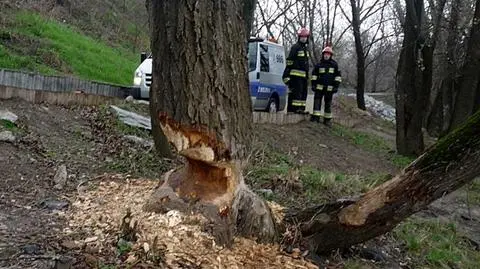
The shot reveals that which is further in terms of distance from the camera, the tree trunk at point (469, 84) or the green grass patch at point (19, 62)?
the tree trunk at point (469, 84)

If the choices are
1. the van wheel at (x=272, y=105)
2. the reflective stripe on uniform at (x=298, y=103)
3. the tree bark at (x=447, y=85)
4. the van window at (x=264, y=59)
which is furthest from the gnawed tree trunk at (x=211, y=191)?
the tree bark at (x=447, y=85)

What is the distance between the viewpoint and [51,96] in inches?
355

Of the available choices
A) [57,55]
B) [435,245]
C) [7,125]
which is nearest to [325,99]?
[57,55]

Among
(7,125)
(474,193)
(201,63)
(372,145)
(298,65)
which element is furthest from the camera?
(372,145)

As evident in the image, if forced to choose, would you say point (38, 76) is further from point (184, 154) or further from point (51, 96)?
point (184, 154)

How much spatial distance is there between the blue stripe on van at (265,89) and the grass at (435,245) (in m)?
7.82

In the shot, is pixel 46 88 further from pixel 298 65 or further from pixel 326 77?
pixel 326 77

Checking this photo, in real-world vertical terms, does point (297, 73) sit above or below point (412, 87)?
above

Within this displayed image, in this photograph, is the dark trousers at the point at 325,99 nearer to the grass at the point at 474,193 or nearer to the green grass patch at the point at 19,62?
the grass at the point at 474,193

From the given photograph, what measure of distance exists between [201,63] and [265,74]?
10.7 m

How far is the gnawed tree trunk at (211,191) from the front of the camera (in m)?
3.98

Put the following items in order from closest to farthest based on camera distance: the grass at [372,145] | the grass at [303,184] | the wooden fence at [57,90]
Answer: the grass at [303,184] → the wooden fence at [57,90] → the grass at [372,145]

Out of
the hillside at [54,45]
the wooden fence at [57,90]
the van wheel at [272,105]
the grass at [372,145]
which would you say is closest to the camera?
the wooden fence at [57,90]

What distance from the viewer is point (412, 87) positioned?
1307 centimetres
